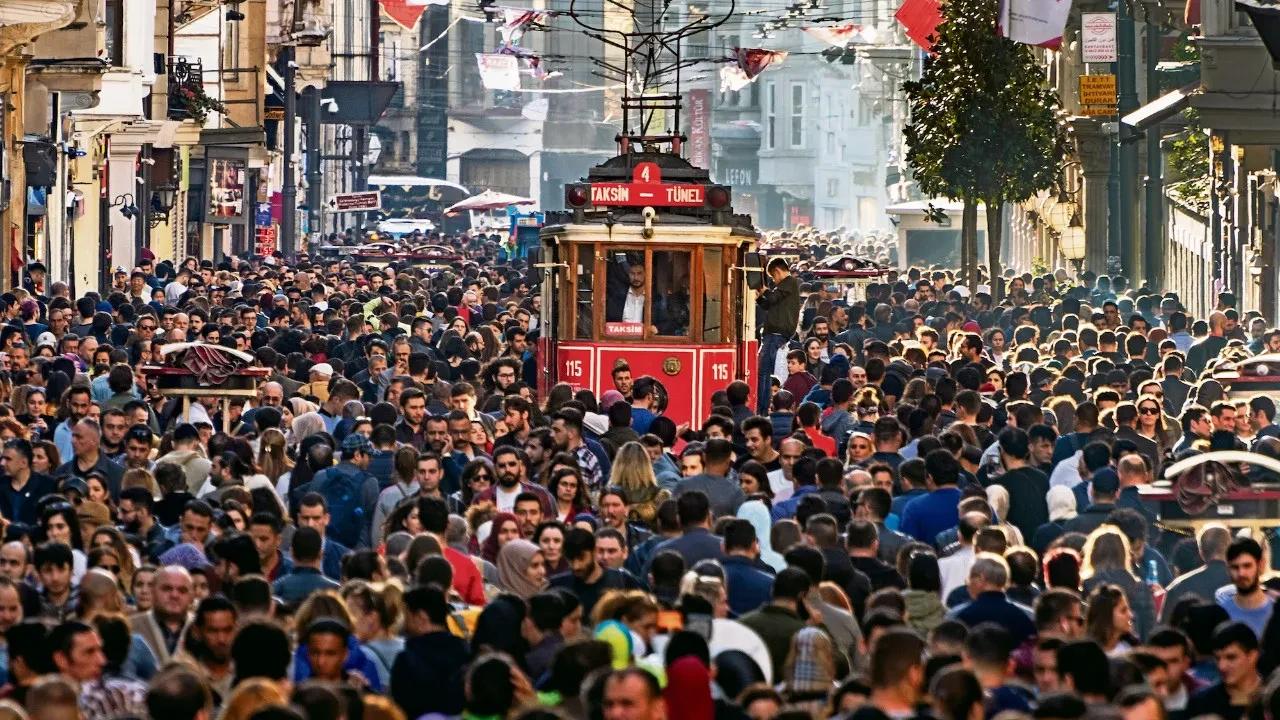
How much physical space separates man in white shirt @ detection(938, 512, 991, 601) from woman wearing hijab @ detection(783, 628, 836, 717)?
99.1 inches

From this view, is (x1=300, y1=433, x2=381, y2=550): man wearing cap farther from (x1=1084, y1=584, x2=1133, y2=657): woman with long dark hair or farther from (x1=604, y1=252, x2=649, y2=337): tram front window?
(x1=604, y1=252, x2=649, y2=337): tram front window

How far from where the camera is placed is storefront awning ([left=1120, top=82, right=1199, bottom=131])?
3716 cm

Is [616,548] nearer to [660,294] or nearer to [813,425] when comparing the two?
[813,425]

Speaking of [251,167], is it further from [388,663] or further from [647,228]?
[388,663]

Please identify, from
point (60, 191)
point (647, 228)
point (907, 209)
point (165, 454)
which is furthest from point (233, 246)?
point (165, 454)

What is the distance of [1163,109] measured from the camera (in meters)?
38.4

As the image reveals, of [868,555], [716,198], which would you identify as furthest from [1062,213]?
[868,555]

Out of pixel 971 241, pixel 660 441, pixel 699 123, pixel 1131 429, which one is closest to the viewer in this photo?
pixel 660 441

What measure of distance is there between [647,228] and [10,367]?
17.9 feet

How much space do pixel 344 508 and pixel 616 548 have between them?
3133mm

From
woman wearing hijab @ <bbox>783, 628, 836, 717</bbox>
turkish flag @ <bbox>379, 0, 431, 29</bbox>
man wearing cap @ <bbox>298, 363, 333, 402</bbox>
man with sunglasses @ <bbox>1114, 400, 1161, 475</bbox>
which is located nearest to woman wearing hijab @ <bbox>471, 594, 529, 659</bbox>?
woman wearing hijab @ <bbox>783, 628, 836, 717</bbox>

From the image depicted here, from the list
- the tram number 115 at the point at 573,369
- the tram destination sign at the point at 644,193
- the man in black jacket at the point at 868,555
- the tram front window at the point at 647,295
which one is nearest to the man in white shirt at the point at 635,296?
the tram front window at the point at 647,295

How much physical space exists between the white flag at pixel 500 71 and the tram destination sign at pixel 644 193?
5018 centimetres

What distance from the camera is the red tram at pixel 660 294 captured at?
77.6 feet
